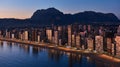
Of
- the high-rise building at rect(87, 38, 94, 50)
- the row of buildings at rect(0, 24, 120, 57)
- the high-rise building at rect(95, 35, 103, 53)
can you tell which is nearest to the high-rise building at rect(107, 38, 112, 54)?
the row of buildings at rect(0, 24, 120, 57)

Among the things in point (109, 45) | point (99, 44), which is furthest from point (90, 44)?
point (109, 45)

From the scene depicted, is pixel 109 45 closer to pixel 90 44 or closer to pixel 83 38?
pixel 90 44

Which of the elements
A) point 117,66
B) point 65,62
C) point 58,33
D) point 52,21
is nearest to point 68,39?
point 58,33

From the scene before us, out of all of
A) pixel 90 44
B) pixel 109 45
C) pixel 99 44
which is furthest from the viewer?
pixel 90 44

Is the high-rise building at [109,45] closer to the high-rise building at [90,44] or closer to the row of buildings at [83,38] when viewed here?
the row of buildings at [83,38]

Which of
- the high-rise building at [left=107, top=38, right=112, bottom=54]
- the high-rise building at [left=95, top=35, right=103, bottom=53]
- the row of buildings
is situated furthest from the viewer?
the high-rise building at [left=95, top=35, right=103, bottom=53]

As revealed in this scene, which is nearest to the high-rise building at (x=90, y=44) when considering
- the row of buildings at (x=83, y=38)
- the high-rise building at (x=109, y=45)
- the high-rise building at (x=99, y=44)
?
the row of buildings at (x=83, y=38)

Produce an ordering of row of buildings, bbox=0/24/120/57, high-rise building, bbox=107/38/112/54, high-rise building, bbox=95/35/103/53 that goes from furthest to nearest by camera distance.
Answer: high-rise building, bbox=95/35/103/53 → row of buildings, bbox=0/24/120/57 → high-rise building, bbox=107/38/112/54

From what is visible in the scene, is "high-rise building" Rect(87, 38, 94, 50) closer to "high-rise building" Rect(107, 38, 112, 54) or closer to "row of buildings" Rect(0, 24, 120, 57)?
"row of buildings" Rect(0, 24, 120, 57)

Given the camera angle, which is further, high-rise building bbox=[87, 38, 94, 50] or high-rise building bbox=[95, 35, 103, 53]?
high-rise building bbox=[87, 38, 94, 50]

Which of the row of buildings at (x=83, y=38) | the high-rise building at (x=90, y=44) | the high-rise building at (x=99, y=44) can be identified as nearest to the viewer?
the row of buildings at (x=83, y=38)

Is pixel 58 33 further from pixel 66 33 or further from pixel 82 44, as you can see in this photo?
pixel 82 44
